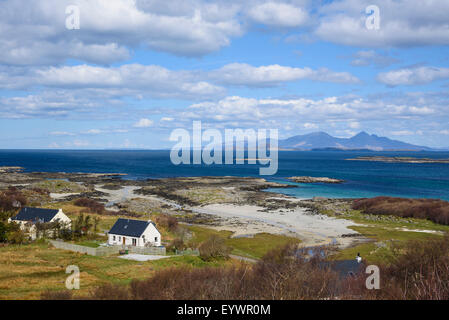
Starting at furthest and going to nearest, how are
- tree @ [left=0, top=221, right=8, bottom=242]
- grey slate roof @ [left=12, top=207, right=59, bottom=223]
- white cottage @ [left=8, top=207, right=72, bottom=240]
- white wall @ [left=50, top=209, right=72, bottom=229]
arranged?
grey slate roof @ [left=12, top=207, right=59, bottom=223] → white wall @ [left=50, top=209, right=72, bottom=229] → white cottage @ [left=8, top=207, right=72, bottom=240] → tree @ [left=0, top=221, right=8, bottom=242]

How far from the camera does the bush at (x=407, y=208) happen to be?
217ft

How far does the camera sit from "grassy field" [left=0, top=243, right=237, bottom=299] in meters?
26.2

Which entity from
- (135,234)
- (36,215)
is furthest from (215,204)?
(36,215)

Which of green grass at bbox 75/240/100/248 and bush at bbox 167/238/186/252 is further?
bush at bbox 167/238/186/252

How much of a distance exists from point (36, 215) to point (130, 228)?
14.7 m

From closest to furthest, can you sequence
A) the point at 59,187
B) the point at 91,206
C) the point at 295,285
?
the point at 295,285, the point at 91,206, the point at 59,187

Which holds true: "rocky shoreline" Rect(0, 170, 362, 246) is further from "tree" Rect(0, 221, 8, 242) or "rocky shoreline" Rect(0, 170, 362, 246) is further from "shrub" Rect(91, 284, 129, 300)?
"shrub" Rect(91, 284, 129, 300)

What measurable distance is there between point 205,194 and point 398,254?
6939cm

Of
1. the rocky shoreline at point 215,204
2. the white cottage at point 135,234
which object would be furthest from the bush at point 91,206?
the white cottage at point 135,234

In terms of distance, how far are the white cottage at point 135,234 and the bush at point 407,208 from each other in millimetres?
48832

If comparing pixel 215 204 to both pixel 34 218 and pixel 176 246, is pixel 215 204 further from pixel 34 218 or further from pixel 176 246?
pixel 34 218

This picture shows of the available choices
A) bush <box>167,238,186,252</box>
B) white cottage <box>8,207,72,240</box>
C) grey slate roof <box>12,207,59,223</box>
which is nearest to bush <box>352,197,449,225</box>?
bush <box>167,238,186,252</box>

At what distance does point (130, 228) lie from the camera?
45.2 metres
